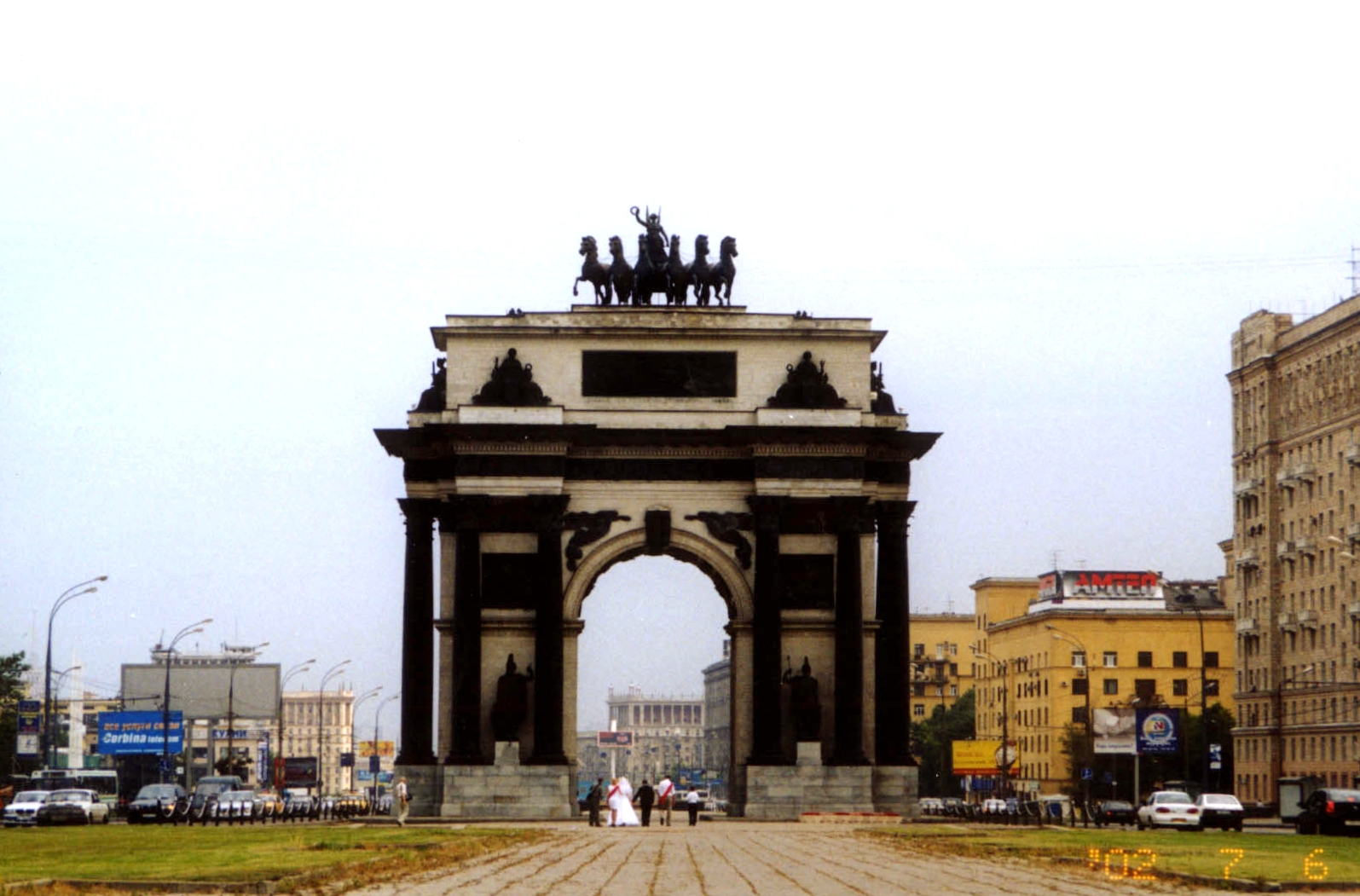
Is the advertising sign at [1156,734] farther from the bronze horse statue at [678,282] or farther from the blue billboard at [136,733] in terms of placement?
the blue billboard at [136,733]

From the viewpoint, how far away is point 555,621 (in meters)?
67.3

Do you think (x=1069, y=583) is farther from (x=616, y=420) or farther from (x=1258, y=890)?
(x=1258, y=890)

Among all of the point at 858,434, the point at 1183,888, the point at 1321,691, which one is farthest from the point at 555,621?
the point at 1321,691

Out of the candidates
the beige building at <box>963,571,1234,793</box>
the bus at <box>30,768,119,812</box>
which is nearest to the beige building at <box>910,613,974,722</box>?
the beige building at <box>963,571,1234,793</box>

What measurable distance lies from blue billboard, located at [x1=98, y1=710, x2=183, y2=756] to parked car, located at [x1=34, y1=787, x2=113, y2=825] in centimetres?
5305

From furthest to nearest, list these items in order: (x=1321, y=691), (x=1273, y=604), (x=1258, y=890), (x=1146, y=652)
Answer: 1. (x=1146, y=652)
2. (x=1273, y=604)
3. (x=1321, y=691)
4. (x=1258, y=890)

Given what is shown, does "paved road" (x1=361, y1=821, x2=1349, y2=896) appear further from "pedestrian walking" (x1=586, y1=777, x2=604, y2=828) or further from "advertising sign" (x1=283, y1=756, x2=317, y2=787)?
"advertising sign" (x1=283, y1=756, x2=317, y2=787)

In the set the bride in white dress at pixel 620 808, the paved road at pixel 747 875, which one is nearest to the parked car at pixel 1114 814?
the bride in white dress at pixel 620 808

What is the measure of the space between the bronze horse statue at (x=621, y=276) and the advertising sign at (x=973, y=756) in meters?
56.2

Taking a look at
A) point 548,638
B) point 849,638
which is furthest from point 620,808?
point 849,638

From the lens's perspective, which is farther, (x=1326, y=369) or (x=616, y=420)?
(x=1326, y=369)

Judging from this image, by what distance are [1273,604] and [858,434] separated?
204 ft

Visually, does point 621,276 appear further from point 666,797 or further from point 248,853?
point 248,853

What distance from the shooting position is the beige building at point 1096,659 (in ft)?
492
